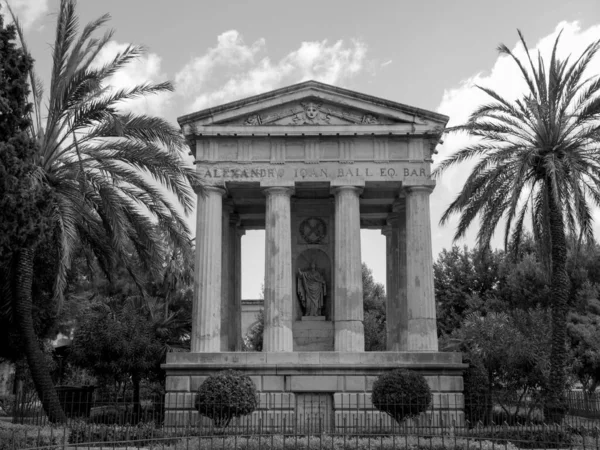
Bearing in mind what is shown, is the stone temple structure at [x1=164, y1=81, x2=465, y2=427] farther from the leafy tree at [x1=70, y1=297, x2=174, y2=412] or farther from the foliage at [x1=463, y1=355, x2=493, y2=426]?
the leafy tree at [x1=70, y1=297, x2=174, y2=412]

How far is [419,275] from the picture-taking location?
24.6 meters

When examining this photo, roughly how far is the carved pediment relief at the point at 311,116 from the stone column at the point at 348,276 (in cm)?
244

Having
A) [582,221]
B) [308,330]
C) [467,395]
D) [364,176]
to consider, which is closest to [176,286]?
[308,330]

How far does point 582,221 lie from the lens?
21.9 m

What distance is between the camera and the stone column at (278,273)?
78.8 ft

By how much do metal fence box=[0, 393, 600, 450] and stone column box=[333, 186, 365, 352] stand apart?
7.05ft

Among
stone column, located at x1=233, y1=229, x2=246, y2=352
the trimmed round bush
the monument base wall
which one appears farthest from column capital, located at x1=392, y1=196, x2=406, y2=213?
the trimmed round bush

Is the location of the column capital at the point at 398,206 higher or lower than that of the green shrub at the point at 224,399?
higher

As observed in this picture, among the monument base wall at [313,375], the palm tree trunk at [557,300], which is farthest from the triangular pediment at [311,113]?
the monument base wall at [313,375]

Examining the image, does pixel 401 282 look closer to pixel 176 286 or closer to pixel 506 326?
pixel 506 326

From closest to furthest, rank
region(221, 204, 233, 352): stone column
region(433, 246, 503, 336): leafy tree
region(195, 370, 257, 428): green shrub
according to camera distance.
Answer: region(195, 370, 257, 428): green shrub, region(221, 204, 233, 352): stone column, region(433, 246, 503, 336): leafy tree

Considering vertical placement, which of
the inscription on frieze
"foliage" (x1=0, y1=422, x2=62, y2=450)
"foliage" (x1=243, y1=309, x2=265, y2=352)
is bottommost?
"foliage" (x1=0, y1=422, x2=62, y2=450)

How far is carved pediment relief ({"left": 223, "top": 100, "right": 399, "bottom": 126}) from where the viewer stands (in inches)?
1005

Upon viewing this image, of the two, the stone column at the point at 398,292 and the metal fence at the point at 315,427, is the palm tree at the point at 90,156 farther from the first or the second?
the stone column at the point at 398,292
